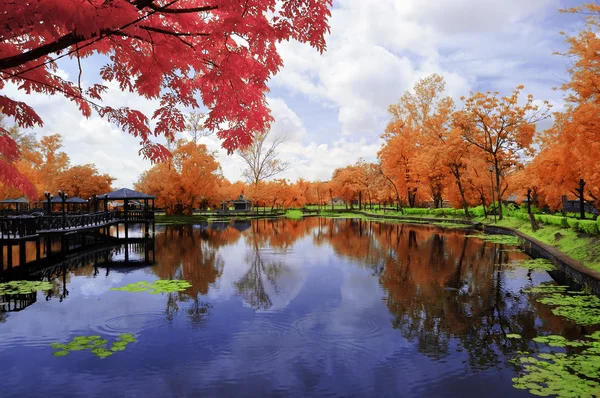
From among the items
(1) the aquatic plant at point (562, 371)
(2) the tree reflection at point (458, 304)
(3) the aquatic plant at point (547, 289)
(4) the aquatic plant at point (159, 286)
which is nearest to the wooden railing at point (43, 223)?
(4) the aquatic plant at point (159, 286)

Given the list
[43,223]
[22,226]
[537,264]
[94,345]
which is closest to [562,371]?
[94,345]

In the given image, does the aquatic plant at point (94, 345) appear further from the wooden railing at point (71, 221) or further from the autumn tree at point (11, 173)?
the wooden railing at point (71, 221)

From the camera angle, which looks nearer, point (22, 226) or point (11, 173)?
point (11, 173)

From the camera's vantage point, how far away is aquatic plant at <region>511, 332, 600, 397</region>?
16.5ft

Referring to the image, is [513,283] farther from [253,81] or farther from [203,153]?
[203,153]

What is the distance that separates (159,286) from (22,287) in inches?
164

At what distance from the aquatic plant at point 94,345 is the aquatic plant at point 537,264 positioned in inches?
516

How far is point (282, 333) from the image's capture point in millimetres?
7312

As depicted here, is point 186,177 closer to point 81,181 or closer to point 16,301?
point 81,181

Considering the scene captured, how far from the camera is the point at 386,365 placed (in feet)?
19.4

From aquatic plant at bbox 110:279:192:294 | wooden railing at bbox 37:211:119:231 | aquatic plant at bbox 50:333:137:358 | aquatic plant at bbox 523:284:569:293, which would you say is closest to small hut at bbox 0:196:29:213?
wooden railing at bbox 37:211:119:231

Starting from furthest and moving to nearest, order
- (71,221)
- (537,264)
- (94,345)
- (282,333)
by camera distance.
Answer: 1. (71,221)
2. (537,264)
3. (282,333)
4. (94,345)

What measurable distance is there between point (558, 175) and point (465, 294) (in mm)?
18170

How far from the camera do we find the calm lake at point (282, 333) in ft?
17.7
